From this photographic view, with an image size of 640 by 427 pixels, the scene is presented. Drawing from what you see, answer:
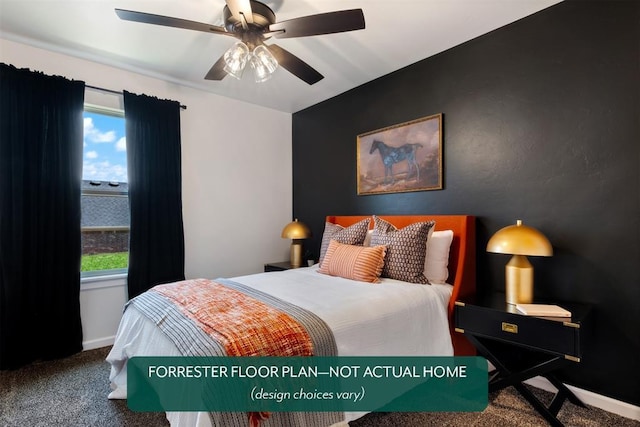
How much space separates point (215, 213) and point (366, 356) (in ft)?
8.33

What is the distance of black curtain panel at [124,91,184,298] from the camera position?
292 centimetres

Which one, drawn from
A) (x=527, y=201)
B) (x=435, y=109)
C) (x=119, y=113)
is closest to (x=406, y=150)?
(x=435, y=109)

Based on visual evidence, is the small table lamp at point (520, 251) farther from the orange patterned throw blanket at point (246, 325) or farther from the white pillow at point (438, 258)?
the orange patterned throw blanket at point (246, 325)

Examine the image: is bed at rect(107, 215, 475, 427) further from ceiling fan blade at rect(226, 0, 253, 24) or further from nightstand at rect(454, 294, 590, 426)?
ceiling fan blade at rect(226, 0, 253, 24)

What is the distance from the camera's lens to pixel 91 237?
289 centimetres

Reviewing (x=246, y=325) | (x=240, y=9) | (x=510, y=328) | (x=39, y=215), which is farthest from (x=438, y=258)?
(x=39, y=215)

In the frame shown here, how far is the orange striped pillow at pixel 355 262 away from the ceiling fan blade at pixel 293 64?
1316 millimetres

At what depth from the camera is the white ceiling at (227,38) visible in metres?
2.09

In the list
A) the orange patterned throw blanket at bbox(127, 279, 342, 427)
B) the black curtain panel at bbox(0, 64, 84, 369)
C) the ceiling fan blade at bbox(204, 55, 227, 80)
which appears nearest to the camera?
the orange patterned throw blanket at bbox(127, 279, 342, 427)

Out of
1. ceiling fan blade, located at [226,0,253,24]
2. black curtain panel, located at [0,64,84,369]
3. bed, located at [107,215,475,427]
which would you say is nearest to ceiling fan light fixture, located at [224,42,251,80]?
ceiling fan blade, located at [226,0,253,24]

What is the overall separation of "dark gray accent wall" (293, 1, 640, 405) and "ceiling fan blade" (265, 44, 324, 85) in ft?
3.74

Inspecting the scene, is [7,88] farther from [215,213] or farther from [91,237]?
[215,213]

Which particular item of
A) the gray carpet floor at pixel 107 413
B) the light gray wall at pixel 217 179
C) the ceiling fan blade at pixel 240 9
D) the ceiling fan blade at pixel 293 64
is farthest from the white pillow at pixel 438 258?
the light gray wall at pixel 217 179

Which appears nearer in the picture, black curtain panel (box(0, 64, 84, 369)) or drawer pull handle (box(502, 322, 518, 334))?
drawer pull handle (box(502, 322, 518, 334))
